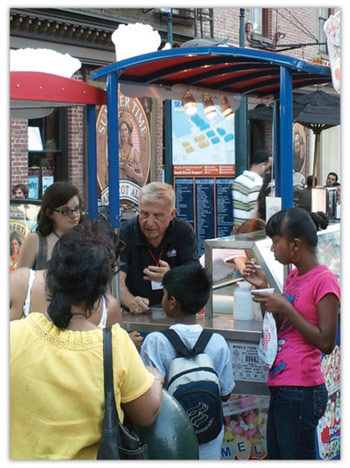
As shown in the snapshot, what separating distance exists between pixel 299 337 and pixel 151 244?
148 cm

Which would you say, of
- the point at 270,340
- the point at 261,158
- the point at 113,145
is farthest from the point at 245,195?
the point at 270,340

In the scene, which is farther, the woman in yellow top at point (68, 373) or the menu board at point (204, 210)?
the menu board at point (204, 210)

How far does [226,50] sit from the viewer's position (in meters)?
4.32

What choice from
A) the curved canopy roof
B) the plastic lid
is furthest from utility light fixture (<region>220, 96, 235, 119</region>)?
the plastic lid

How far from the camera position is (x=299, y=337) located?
3.40 meters

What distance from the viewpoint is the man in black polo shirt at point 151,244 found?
4500mm

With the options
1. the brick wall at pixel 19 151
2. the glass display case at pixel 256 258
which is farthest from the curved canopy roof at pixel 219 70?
the brick wall at pixel 19 151

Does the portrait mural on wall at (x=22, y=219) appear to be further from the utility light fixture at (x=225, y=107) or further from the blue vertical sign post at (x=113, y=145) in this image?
the utility light fixture at (x=225, y=107)

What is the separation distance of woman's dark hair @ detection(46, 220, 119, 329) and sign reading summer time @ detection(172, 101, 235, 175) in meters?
8.85

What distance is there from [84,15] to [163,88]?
8.01m

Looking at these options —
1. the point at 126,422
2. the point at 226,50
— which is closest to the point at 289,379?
the point at 126,422

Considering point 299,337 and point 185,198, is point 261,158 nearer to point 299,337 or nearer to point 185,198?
point 185,198

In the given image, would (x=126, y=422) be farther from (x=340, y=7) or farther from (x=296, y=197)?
(x=296, y=197)

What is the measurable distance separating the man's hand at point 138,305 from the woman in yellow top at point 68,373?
195cm
